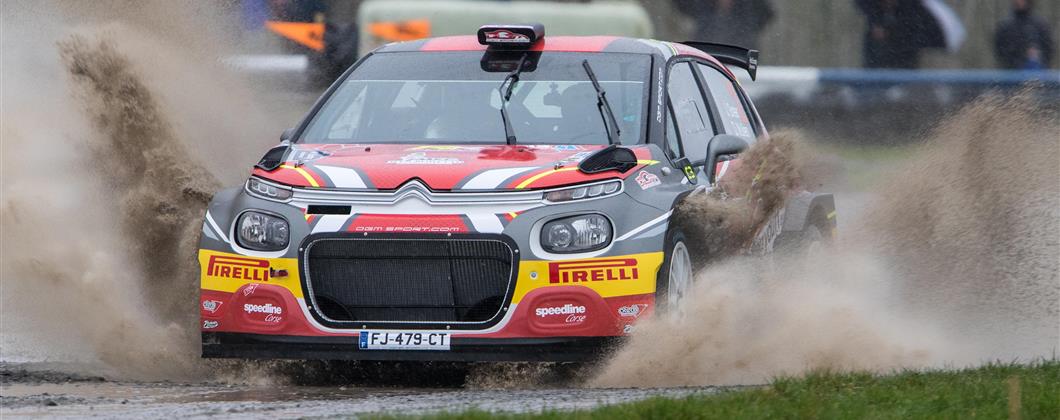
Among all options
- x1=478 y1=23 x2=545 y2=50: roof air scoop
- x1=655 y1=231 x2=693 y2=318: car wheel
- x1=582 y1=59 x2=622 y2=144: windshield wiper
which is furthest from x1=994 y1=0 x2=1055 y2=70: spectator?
x1=655 y1=231 x2=693 y2=318: car wheel

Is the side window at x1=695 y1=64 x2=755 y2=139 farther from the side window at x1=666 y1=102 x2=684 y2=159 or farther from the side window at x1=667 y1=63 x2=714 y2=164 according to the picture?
the side window at x1=666 y1=102 x2=684 y2=159

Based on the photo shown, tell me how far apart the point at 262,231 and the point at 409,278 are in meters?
0.69

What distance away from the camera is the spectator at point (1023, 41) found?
2003 cm

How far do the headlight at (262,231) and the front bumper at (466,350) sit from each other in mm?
389

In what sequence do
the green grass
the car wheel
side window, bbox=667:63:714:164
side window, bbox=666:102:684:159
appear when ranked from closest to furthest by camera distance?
the green grass < the car wheel < side window, bbox=666:102:684:159 < side window, bbox=667:63:714:164

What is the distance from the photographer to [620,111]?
872cm

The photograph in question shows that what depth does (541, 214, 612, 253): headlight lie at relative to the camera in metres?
7.71

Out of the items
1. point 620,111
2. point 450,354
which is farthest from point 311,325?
point 620,111

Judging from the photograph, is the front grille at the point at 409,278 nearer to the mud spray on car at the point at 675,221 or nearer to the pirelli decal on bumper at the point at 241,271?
the pirelli decal on bumper at the point at 241,271

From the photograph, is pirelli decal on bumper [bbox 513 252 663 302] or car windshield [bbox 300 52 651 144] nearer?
pirelli decal on bumper [bbox 513 252 663 302]

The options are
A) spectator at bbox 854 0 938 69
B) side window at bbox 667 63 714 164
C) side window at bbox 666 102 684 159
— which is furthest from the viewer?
spectator at bbox 854 0 938 69

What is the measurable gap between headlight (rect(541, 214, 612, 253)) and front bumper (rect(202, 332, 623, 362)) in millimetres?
381

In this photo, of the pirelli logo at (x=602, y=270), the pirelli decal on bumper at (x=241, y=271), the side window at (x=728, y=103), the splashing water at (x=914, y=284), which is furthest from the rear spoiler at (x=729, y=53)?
the pirelli decal on bumper at (x=241, y=271)

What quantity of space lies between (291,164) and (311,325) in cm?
83
